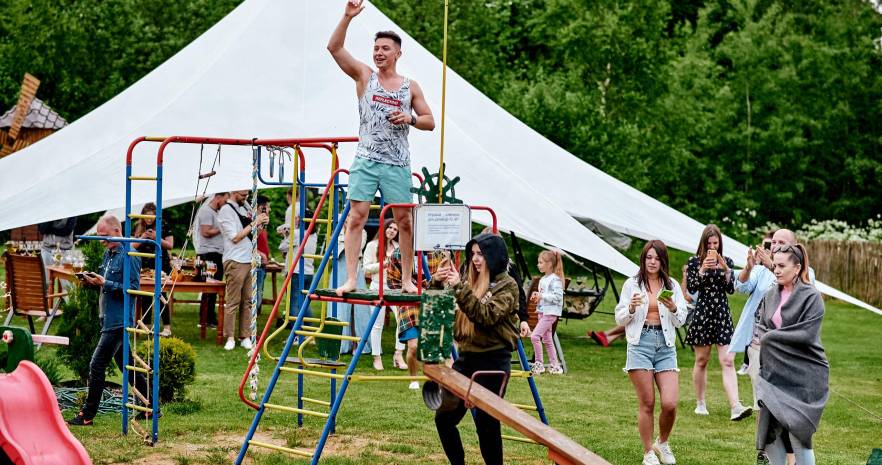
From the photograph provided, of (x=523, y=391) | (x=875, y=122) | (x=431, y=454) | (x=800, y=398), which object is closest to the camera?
(x=800, y=398)

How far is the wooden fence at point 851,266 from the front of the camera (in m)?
23.5

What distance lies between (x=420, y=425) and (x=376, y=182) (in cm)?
253

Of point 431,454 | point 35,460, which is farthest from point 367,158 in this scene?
point 35,460

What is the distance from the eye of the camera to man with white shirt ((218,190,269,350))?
1327cm

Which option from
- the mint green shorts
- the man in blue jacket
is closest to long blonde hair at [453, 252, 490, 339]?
the mint green shorts

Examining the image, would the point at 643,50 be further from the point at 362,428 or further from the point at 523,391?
the point at 362,428

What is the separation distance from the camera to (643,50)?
27766 millimetres

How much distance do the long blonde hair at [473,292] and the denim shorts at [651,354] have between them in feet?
5.52

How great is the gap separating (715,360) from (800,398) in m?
8.03

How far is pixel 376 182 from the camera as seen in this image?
759 centimetres

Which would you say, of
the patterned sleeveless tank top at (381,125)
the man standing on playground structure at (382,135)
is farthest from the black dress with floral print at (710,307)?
the patterned sleeveless tank top at (381,125)

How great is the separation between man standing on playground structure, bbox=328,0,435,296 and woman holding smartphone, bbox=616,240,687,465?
156 cm

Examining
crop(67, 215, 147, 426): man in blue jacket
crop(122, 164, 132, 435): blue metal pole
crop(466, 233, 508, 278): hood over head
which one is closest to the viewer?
crop(466, 233, 508, 278): hood over head

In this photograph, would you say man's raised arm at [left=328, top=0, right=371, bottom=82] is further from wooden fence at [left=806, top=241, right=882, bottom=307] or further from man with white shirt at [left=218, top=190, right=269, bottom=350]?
wooden fence at [left=806, top=241, right=882, bottom=307]
